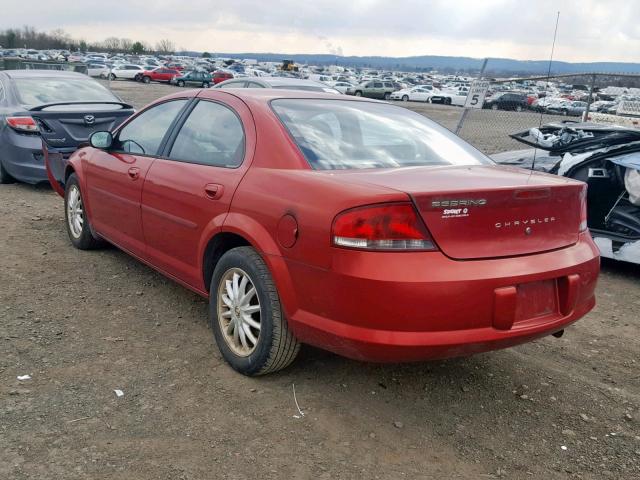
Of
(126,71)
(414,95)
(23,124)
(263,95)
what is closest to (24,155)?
(23,124)

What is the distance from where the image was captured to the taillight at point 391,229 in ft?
9.18

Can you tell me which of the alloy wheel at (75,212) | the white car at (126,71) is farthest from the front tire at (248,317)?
the white car at (126,71)

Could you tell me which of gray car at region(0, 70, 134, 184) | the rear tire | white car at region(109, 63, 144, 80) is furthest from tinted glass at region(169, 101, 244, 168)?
white car at region(109, 63, 144, 80)

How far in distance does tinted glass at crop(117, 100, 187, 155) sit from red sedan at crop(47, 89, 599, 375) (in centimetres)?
6

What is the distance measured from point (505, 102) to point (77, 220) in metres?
6.52

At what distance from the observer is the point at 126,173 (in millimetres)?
4605

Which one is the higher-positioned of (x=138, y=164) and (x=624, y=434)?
(x=138, y=164)

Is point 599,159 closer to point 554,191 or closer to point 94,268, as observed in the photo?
point 554,191

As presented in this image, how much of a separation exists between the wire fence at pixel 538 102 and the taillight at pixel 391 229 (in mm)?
6711

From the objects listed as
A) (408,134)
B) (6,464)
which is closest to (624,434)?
(408,134)

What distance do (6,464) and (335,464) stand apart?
1385 mm

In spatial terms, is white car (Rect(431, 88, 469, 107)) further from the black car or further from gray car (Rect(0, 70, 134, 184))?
gray car (Rect(0, 70, 134, 184))

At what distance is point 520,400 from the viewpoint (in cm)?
342

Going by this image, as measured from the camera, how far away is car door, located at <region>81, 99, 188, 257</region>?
4.49m
